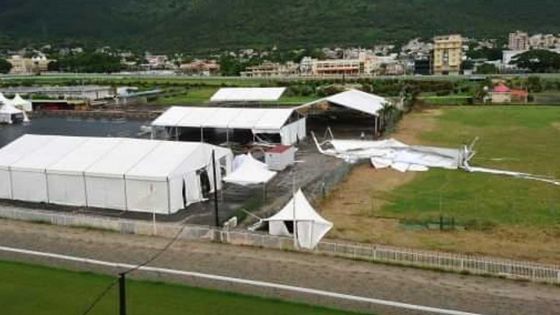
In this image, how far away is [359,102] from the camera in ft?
120

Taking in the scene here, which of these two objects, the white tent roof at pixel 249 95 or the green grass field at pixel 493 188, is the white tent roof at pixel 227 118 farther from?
the green grass field at pixel 493 188

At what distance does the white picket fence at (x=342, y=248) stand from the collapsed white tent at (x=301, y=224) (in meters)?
0.26

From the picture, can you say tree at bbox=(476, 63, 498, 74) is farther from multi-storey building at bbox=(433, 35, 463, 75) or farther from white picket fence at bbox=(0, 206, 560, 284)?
white picket fence at bbox=(0, 206, 560, 284)

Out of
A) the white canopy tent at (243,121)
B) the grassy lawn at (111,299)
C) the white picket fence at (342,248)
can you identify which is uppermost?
the white canopy tent at (243,121)

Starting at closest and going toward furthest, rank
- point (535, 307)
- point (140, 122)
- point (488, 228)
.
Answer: point (535, 307), point (488, 228), point (140, 122)

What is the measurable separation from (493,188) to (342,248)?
912cm

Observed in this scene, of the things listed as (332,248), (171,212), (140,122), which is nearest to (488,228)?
(332,248)

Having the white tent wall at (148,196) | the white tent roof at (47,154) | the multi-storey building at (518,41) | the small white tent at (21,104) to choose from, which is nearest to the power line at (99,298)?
the white tent wall at (148,196)

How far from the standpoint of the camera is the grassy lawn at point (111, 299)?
473 inches

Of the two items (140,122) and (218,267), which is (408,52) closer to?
(140,122)

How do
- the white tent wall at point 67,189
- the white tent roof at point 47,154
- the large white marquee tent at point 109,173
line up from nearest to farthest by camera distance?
the large white marquee tent at point 109,173
the white tent wall at point 67,189
the white tent roof at point 47,154

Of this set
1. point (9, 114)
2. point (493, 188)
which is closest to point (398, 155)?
point (493, 188)

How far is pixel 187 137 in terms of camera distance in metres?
33.0

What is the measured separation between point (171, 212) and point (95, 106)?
34950 mm
